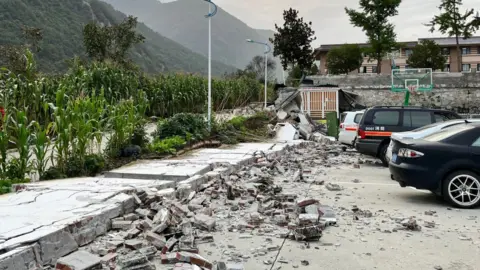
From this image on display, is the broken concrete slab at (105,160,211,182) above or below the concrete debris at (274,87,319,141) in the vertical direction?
below

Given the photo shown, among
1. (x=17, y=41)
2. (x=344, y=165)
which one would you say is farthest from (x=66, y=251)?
(x=17, y=41)

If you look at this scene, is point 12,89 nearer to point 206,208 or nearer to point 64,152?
point 64,152

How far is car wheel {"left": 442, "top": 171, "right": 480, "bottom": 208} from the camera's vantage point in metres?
7.70

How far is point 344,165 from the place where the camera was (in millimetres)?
13812

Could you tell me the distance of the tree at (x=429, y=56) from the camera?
56750 mm

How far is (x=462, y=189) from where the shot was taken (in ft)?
25.4

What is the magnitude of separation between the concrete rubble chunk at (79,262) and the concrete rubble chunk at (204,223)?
1741mm

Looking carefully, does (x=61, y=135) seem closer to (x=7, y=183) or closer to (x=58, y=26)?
(x=7, y=183)

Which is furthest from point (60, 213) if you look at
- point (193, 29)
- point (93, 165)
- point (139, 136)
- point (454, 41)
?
point (193, 29)

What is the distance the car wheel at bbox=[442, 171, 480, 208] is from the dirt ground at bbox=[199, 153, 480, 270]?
0.23m

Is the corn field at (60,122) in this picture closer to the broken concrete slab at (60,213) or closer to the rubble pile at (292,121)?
the broken concrete slab at (60,213)

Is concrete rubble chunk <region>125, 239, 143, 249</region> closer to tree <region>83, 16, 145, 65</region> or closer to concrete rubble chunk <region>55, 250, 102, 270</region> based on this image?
concrete rubble chunk <region>55, 250, 102, 270</region>

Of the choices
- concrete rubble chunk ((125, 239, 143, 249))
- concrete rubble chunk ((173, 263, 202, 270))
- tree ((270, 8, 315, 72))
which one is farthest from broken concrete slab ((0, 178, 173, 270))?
tree ((270, 8, 315, 72))

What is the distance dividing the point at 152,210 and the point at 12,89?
5564mm
